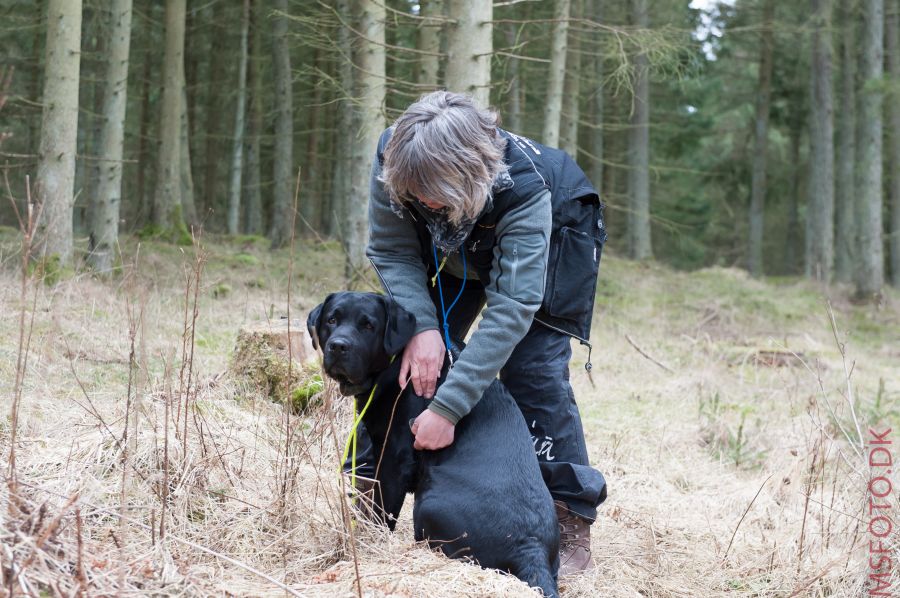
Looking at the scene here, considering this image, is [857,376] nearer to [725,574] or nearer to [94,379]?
[725,574]

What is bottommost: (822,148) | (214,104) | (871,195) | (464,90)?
(871,195)

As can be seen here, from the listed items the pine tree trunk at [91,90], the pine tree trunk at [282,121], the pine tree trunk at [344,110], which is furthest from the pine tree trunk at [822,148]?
the pine tree trunk at [91,90]

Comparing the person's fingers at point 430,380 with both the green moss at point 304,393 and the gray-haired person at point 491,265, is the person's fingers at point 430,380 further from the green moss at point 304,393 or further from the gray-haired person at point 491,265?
the green moss at point 304,393

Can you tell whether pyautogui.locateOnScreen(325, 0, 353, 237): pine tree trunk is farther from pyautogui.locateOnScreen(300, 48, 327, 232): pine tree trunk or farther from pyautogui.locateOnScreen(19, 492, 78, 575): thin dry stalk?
pyautogui.locateOnScreen(19, 492, 78, 575): thin dry stalk

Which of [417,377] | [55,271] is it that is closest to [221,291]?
[55,271]

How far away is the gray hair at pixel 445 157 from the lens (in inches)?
116

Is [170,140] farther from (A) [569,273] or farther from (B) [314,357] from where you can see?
(A) [569,273]

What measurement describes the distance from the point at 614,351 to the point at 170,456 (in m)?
6.35

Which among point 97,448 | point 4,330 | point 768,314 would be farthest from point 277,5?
point 97,448

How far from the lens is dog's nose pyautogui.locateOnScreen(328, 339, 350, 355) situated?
319cm

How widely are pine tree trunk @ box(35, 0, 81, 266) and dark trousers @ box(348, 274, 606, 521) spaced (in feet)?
20.4

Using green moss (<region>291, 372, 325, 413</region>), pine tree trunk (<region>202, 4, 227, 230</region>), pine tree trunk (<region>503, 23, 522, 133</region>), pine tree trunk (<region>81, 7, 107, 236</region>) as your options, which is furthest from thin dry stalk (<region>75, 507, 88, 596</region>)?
pine tree trunk (<region>202, 4, 227, 230</region>)

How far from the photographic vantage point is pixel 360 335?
10.7ft

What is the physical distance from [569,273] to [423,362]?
0.70 meters
